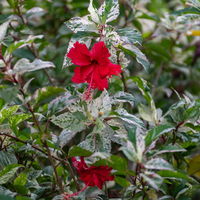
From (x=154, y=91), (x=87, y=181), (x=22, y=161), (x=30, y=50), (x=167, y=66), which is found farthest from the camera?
(x=167, y=66)

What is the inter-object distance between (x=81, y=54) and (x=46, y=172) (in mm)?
415

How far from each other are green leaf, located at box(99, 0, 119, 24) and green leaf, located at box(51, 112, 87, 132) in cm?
26

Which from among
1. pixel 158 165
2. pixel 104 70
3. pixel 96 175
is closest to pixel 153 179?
pixel 158 165

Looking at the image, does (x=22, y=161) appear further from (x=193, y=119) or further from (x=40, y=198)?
(x=193, y=119)

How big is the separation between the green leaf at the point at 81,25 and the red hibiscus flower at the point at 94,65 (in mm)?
95

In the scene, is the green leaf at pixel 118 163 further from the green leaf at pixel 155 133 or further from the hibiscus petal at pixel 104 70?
the hibiscus petal at pixel 104 70

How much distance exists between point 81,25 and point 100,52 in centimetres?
14

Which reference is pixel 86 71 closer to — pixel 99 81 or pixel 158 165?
pixel 99 81

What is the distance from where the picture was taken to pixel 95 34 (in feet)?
3.55

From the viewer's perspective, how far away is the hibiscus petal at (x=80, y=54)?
0.94m

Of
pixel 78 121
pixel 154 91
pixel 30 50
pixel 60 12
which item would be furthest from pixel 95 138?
pixel 60 12

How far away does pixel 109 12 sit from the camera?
41.0 inches

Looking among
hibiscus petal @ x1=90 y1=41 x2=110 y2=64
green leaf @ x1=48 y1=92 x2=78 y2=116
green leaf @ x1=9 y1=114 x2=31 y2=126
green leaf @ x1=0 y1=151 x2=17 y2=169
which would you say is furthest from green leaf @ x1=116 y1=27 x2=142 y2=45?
green leaf @ x1=0 y1=151 x2=17 y2=169

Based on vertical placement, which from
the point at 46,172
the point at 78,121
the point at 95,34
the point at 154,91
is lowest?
the point at 154,91
